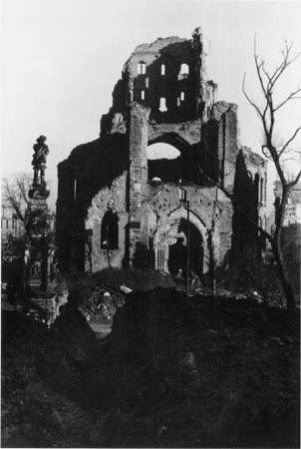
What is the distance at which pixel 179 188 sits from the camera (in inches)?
1083

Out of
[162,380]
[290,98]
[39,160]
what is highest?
[290,98]

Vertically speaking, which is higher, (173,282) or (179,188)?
(179,188)

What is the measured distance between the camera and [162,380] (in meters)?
8.72

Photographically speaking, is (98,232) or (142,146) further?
(142,146)

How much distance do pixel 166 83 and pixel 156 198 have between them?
10497 millimetres

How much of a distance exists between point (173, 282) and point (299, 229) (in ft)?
43.5

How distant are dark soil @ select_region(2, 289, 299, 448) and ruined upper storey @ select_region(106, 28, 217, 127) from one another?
24.4 meters

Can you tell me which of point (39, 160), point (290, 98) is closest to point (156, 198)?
point (39, 160)

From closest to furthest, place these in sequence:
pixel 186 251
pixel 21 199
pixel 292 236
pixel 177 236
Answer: pixel 292 236 → pixel 21 199 → pixel 177 236 → pixel 186 251

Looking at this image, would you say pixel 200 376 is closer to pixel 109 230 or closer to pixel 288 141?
pixel 288 141

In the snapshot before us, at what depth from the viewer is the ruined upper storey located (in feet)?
110

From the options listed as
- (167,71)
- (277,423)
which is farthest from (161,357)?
(167,71)

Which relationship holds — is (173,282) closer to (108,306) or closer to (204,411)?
(108,306)

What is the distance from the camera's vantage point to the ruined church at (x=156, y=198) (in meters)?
26.1
